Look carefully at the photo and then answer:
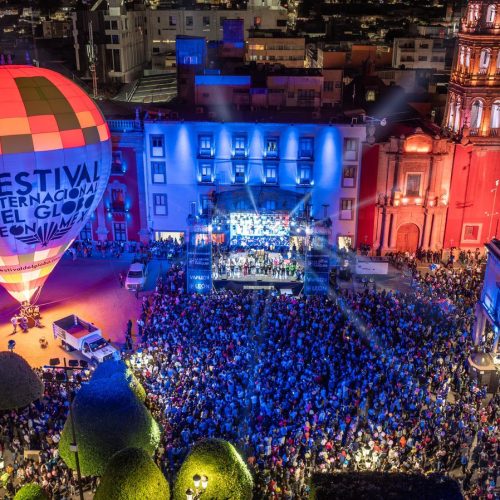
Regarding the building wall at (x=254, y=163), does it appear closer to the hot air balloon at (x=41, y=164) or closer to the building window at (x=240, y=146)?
the building window at (x=240, y=146)

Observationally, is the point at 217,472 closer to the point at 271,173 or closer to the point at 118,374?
the point at 118,374

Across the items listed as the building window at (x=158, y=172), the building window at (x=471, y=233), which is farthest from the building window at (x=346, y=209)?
the building window at (x=158, y=172)

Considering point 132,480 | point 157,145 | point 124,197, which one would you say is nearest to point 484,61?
point 157,145

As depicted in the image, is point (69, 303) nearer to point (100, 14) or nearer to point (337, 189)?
point (337, 189)

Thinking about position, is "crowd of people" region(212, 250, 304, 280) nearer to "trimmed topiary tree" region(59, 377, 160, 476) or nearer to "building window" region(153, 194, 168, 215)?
"building window" region(153, 194, 168, 215)

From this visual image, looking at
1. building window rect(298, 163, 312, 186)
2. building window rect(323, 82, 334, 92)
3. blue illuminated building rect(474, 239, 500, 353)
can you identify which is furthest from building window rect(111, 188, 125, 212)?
blue illuminated building rect(474, 239, 500, 353)

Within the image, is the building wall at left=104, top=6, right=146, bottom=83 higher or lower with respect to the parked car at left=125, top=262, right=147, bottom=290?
higher

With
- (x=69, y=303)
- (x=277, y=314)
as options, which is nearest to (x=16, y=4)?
(x=69, y=303)
